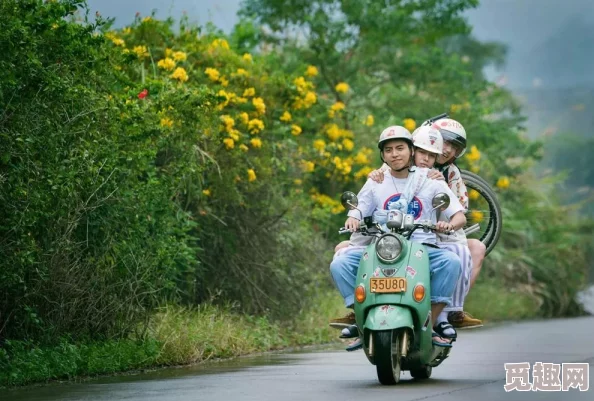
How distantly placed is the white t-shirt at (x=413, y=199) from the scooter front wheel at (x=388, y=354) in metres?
1.00

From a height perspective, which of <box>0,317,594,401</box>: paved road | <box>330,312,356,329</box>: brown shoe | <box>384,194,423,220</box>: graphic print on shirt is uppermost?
<box>384,194,423,220</box>: graphic print on shirt

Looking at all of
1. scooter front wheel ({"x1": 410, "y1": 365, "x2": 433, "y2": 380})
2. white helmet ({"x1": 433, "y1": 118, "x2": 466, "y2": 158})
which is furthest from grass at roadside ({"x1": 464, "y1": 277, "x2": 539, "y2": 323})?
scooter front wheel ({"x1": 410, "y1": 365, "x2": 433, "y2": 380})

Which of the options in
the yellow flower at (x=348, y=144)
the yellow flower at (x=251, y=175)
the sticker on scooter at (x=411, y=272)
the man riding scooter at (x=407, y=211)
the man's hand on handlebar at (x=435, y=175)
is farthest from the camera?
the yellow flower at (x=348, y=144)

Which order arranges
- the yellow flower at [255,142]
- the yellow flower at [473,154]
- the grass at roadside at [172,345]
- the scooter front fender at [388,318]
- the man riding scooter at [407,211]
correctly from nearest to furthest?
the scooter front fender at [388,318] < the man riding scooter at [407,211] < the grass at roadside at [172,345] < the yellow flower at [255,142] < the yellow flower at [473,154]

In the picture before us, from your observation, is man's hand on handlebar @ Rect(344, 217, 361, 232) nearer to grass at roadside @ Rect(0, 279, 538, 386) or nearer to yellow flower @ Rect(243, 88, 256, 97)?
grass at roadside @ Rect(0, 279, 538, 386)

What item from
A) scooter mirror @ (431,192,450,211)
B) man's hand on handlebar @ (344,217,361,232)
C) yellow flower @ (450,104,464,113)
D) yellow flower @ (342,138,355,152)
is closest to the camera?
scooter mirror @ (431,192,450,211)

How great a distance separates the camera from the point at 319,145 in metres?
23.0

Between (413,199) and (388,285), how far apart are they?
97cm

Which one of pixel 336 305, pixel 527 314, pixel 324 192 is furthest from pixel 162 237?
pixel 527 314

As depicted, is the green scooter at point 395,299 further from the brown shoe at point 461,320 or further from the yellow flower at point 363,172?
the yellow flower at point 363,172

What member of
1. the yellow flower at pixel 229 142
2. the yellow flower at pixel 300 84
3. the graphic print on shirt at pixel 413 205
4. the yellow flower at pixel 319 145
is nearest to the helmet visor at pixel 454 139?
the graphic print on shirt at pixel 413 205

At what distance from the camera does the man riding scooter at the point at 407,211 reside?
1222 cm

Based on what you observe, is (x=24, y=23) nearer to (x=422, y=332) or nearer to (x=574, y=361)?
(x=422, y=332)

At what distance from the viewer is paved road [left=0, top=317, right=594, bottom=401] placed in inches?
443
